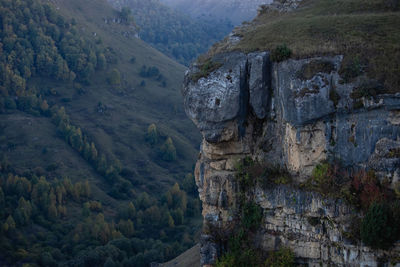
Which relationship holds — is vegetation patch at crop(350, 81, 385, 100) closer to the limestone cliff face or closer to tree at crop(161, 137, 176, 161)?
the limestone cliff face

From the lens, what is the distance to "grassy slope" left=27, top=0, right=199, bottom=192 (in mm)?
97875

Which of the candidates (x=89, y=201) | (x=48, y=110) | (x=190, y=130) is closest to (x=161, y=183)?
(x=89, y=201)

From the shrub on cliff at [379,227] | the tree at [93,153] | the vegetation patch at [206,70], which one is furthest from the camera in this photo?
the tree at [93,153]

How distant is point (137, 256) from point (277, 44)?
41.7 metres

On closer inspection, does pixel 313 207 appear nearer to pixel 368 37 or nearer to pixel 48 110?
pixel 368 37

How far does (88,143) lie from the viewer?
96.8 m

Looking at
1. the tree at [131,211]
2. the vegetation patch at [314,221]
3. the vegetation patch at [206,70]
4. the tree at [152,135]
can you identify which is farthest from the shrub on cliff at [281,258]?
the tree at [152,135]

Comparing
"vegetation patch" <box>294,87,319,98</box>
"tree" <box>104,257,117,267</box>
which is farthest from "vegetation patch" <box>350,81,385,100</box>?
"tree" <box>104,257,117,267</box>

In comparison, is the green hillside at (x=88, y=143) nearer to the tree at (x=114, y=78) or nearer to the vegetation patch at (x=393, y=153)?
the tree at (x=114, y=78)

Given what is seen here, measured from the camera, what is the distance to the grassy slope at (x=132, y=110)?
3853 inches

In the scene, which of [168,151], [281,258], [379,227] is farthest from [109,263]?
[168,151]

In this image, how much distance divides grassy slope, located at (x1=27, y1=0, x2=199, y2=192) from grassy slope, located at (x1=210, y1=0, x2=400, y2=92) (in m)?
62.9

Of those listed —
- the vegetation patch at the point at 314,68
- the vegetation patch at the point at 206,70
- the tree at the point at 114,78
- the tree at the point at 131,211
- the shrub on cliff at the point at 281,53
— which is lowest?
the tree at the point at 131,211

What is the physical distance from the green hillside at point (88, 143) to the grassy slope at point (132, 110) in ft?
1.08
